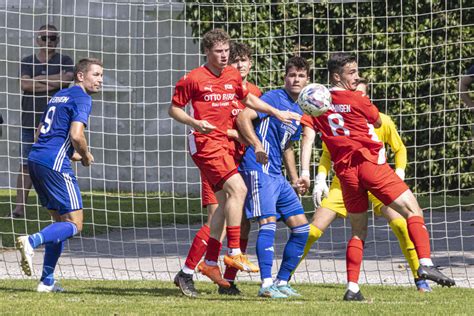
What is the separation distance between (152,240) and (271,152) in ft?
16.3

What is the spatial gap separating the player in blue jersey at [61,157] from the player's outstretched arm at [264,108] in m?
1.26

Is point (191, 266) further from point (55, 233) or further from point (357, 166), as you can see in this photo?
point (357, 166)

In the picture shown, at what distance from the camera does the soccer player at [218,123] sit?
28.3ft

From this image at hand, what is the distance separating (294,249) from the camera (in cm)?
904

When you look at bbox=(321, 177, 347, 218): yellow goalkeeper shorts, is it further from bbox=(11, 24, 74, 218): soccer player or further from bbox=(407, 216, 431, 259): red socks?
bbox=(11, 24, 74, 218): soccer player

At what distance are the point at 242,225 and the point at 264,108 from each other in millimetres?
1236

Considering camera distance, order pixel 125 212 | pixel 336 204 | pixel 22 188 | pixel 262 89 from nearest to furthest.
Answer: pixel 336 204 < pixel 22 188 < pixel 262 89 < pixel 125 212

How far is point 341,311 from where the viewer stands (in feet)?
25.1

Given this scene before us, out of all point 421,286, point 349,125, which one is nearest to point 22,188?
point 421,286

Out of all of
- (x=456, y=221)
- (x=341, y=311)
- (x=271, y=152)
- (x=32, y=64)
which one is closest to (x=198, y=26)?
(x=32, y=64)

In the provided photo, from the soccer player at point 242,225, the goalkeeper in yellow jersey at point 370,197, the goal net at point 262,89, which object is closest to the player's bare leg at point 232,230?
the soccer player at point 242,225

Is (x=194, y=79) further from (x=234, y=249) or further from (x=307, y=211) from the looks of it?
(x=307, y=211)

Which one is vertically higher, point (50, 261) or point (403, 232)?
point (403, 232)

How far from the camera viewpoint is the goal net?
12.1m
